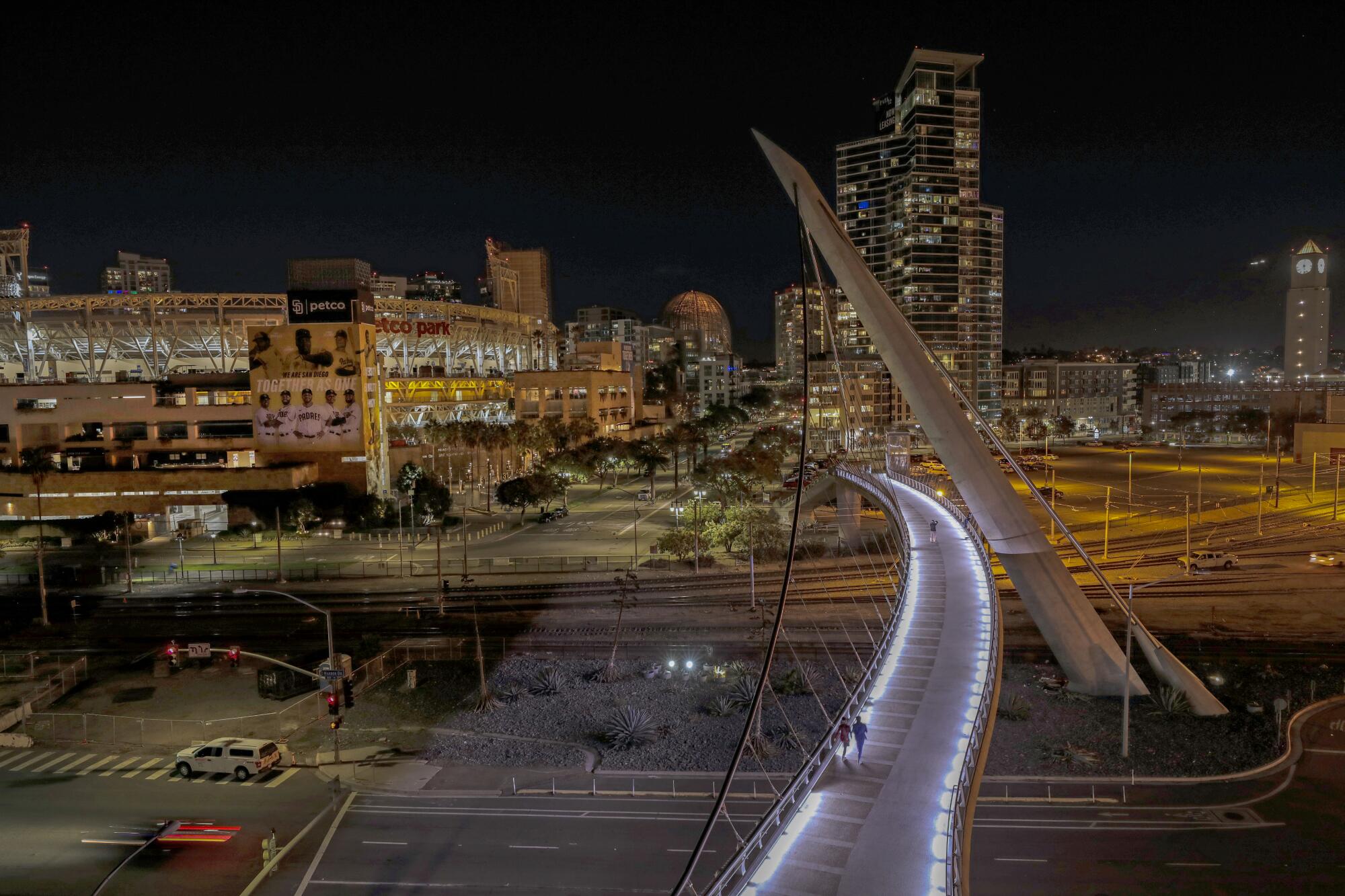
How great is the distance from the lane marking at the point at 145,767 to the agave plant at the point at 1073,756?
87.2 ft

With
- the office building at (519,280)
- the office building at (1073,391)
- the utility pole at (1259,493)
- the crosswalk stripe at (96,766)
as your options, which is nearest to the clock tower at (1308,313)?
the office building at (1073,391)

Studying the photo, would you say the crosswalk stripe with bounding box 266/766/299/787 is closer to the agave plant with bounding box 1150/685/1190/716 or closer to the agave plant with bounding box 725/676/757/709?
the agave plant with bounding box 725/676/757/709

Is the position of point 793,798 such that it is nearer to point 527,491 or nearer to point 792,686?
point 792,686

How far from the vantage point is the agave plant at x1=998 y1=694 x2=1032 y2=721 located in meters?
26.6

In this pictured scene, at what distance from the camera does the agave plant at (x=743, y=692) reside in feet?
96.9

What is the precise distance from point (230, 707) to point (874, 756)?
2522 centimetres

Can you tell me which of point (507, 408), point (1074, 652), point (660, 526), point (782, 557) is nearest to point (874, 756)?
point (1074, 652)

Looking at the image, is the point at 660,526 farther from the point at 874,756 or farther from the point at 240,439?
the point at 874,756

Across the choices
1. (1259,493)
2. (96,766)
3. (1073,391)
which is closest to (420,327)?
(96,766)

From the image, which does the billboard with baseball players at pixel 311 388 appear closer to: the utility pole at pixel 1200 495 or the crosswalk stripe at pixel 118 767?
the crosswalk stripe at pixel 118 767

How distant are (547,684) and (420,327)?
74.3 m

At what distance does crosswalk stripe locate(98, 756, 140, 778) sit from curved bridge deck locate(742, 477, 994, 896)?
875 inches

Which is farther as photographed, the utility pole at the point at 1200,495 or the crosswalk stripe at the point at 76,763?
the utility pole at the point at 1200,495

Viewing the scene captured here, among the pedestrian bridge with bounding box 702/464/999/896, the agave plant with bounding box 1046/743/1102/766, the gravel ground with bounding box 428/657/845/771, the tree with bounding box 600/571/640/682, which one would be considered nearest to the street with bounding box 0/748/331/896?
the gravel ground with bounding box 428/657/845/771
